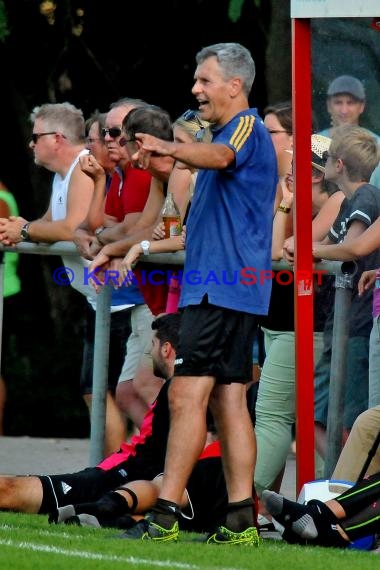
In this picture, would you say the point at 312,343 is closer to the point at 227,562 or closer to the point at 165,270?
the point at 165,270

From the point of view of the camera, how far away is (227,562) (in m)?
6.57

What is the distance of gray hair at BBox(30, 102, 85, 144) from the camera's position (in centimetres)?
1009

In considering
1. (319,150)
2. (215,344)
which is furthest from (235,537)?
(319,150)

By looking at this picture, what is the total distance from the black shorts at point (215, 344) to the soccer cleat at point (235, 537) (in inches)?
25.2

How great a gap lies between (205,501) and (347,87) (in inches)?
82.1

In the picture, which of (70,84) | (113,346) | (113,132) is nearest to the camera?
A: (113,132)

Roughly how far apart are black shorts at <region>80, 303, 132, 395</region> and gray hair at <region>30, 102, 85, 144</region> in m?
1.05

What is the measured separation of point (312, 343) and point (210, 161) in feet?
4.88

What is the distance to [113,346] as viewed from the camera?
984 cm

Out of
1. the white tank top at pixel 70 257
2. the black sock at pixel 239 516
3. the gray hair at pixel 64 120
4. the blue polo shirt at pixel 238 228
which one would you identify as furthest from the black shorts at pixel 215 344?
the gray hair at pixel 64 120

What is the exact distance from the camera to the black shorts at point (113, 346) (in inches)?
381

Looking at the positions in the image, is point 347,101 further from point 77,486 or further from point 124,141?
point 77,486

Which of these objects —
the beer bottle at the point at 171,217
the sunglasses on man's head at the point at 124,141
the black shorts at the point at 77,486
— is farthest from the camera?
the sunglasses on man's head at the point at 124,141

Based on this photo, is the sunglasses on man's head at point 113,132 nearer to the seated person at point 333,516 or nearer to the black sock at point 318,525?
the seated person at point 333,516
